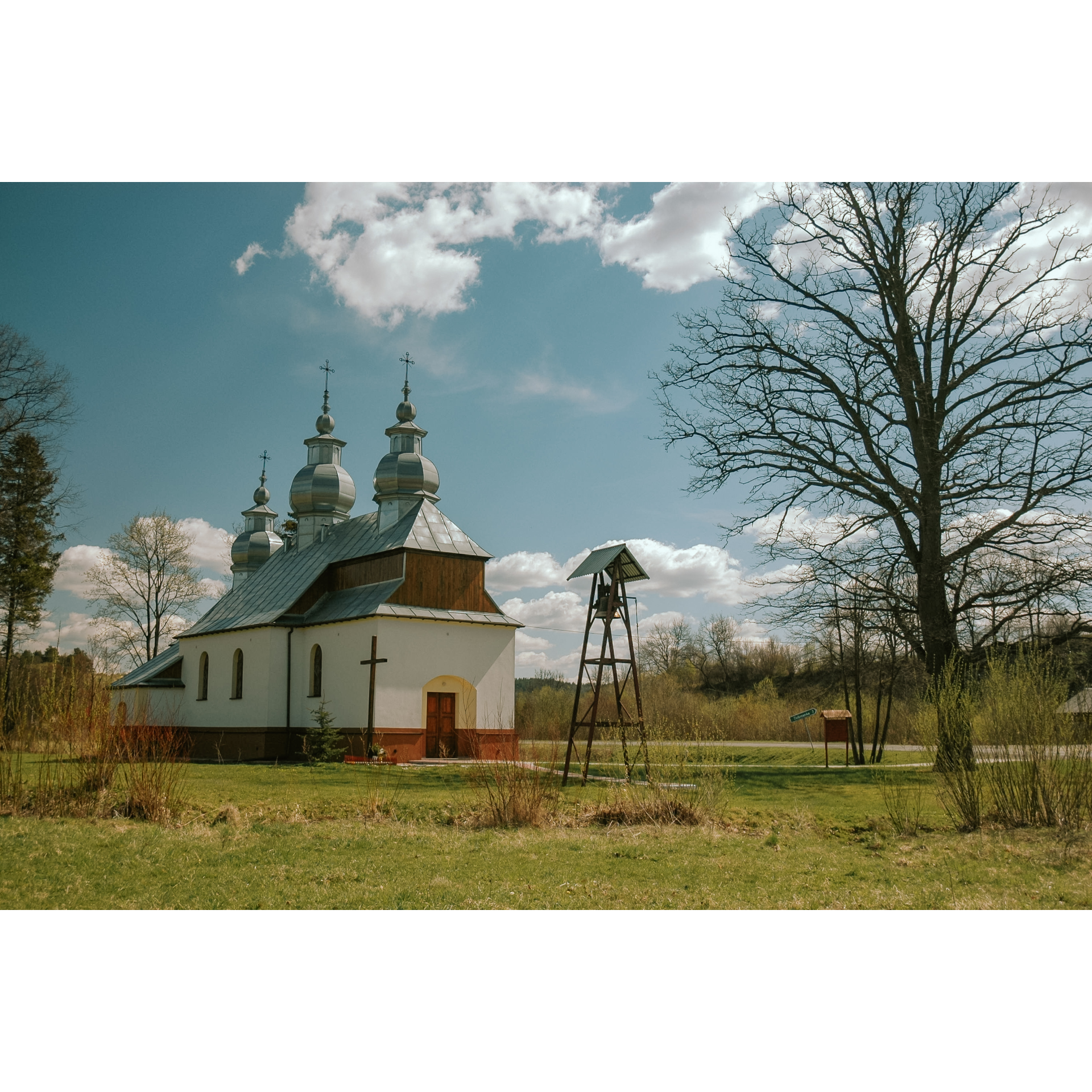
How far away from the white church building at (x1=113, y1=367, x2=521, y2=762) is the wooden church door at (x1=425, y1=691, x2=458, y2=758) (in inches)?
1.3

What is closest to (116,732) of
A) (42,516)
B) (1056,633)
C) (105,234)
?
(42,516)

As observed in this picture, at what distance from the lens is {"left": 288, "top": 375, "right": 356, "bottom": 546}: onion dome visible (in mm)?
27641

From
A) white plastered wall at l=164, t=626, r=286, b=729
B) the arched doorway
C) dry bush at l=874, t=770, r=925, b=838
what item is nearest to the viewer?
dry bush at l=874, t=770, r=925, b=838

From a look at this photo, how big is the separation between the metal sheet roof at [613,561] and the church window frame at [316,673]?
12.2m

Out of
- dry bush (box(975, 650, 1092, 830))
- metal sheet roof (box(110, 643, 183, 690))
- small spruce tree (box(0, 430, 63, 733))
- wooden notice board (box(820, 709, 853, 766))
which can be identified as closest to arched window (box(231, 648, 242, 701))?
metal sheet roof (box(110, 643, 183, 690))

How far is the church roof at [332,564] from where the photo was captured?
22.3 m

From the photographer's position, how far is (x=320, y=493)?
27.6m

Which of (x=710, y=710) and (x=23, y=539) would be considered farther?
(x=710, y=710)

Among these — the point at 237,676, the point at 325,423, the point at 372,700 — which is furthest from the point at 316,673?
the point at 325,423

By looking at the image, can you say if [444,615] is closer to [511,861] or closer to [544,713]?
[544,713]

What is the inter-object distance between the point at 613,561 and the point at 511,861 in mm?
5368

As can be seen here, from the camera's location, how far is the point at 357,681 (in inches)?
832

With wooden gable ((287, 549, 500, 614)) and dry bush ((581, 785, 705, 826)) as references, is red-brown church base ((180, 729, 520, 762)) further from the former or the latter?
dry bush ((581, 785, 705, 826))

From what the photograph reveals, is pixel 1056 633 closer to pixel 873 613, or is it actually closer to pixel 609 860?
pixel 873 613
